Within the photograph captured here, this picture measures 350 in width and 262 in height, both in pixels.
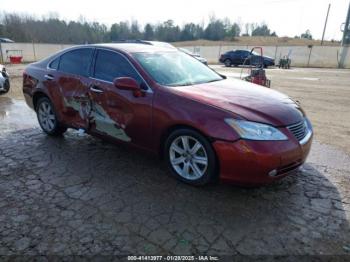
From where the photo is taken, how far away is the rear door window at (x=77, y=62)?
14.5 feet

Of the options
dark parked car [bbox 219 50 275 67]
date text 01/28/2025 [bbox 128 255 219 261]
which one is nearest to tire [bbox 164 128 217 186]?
date text 01/28/2025 [bbox 128 255 219 261]

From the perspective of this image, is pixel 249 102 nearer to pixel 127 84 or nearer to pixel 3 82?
pixel 127 84

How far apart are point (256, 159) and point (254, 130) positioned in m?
0.29

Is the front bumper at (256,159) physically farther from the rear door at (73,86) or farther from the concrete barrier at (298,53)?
the concrete barrier at (298,53)

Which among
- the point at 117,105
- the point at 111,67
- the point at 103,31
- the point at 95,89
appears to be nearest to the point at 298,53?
the point at 111,67

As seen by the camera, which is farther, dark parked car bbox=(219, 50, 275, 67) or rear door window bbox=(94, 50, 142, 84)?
dark parked car bbox=(219, 50, 275, 67)

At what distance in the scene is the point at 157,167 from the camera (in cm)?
402

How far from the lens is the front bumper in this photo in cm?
292

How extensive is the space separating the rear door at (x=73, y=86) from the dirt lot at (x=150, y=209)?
541 millimetres

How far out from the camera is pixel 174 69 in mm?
4047

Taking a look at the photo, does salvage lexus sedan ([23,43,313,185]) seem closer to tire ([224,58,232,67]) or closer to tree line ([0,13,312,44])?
tire ([224,58,232,67])

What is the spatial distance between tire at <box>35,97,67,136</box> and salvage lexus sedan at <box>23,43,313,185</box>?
13 cm

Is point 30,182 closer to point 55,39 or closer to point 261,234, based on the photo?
point 261,234

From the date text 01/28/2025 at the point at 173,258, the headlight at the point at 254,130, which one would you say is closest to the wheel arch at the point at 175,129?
the headlight at the point at 254,130
